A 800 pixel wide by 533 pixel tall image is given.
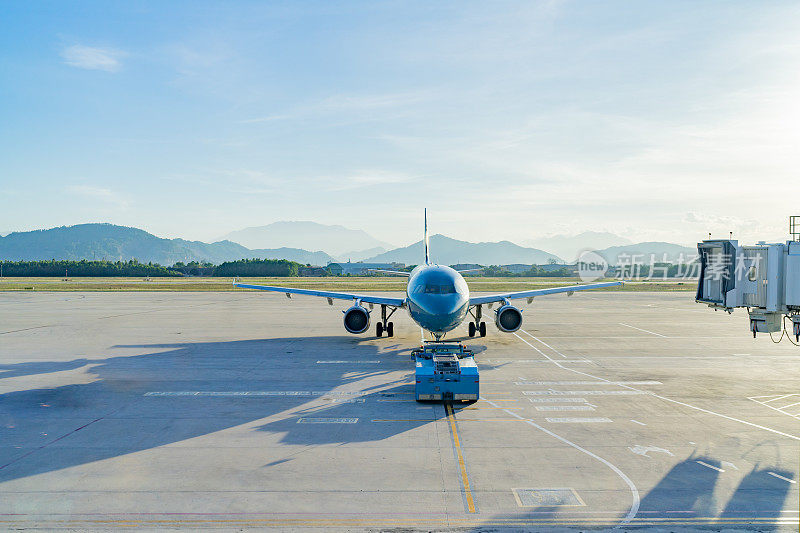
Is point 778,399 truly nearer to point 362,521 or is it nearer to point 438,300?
point 438,300

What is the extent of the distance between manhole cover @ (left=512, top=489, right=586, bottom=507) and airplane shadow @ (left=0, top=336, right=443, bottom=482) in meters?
4.98

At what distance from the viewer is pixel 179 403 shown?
62.2 ft

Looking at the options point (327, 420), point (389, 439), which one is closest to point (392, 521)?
point (389, 439)

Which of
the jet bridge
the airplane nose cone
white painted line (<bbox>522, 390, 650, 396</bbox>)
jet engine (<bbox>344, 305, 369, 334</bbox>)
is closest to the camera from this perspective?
the jet bridge

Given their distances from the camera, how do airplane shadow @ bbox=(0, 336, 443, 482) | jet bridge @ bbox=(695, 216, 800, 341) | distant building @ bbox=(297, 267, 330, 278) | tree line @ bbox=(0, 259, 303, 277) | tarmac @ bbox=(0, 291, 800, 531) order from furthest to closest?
distant building @ bbox=(297, 267, 330, 278) → tree line @ bbox=(0, 259, 303, 277) → jet bridge @ bbox=(695, 216, 800, 341) → airplane shadow @ bbox=(0, 336, 443, 482) → tarmac @ bbox=(0, 291, 800, 531)

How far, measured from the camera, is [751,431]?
15875mm

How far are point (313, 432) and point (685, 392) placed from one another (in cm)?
1532

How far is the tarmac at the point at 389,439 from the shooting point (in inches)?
421

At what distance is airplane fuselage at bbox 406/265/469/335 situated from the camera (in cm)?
2455

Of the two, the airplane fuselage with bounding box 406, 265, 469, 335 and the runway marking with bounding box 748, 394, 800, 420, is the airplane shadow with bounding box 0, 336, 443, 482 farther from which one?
the runway marking with bounding box 748, 394, 800, 420

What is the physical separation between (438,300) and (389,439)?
10498mm

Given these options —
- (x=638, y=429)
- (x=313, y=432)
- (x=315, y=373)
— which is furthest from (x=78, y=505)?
(x=638, y=429)

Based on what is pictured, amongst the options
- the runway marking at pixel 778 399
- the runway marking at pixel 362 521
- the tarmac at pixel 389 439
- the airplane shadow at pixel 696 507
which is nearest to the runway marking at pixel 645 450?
the tarmac at pixel 389 439

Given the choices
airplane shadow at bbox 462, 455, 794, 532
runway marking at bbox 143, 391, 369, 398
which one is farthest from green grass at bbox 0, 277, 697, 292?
airplane shadow at bbox 462, 455, 794, 532
